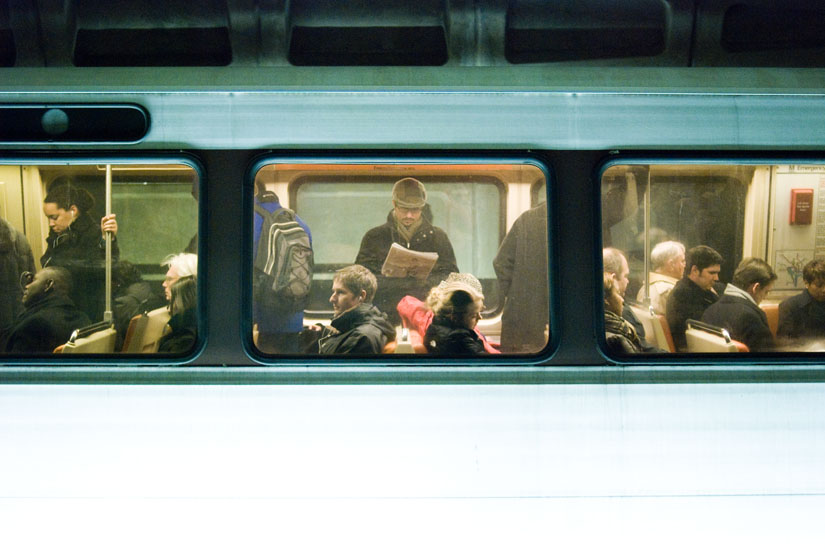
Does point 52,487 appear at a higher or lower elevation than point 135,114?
lower

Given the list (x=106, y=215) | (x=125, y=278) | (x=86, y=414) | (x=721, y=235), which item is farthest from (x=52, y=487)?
(x=721, y=235)

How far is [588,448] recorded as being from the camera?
2.72 m

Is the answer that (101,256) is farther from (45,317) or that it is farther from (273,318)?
(273,318)

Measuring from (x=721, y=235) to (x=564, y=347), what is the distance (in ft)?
2.52

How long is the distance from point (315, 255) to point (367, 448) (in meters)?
0.78

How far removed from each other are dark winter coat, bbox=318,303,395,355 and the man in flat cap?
6 cm

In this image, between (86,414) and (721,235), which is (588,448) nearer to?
(721,235)

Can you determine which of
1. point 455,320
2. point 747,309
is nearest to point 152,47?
point 455,320

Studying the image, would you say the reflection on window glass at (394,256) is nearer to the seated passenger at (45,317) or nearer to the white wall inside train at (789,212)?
the seated passenger at (45,317)

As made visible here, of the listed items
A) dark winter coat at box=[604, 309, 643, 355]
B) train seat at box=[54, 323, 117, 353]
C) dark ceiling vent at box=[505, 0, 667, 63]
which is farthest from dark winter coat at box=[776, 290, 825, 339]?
train seat at box=[54, 323, 117, 353]

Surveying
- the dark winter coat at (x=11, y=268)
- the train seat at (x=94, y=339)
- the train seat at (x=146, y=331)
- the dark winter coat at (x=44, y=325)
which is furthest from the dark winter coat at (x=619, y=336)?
the dark winter coat at (x=11, y=268)

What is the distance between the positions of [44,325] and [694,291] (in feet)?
8.54

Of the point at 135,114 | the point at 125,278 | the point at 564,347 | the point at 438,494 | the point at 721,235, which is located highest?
the point at 135,114

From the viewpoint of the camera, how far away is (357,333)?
8.97ft
